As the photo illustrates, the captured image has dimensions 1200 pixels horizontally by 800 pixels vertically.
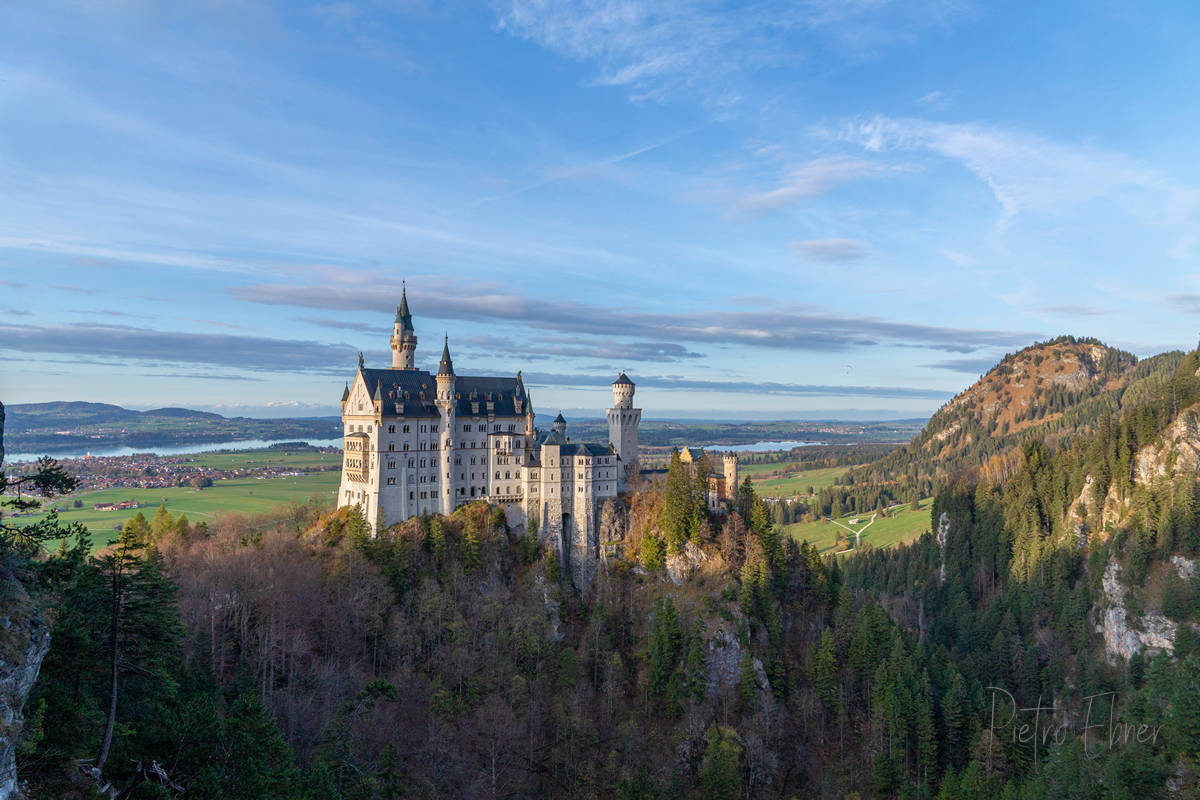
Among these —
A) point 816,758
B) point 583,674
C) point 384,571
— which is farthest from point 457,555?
point 816,758

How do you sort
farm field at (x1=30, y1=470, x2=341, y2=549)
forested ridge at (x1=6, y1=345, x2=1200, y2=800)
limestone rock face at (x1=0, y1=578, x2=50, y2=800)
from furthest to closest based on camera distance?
farm field at (x1=30, y1=470, x2=341, y2=549) < forested ridge at (x1=6, y1=345, x2=1200, y2=800) < limestone rock face at (x1=0, y1=578, x2=50, y2=800)

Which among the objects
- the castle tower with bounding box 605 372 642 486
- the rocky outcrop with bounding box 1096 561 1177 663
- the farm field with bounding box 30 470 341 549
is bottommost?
the rocky outcrop with bounding box 1096 561 1177 663

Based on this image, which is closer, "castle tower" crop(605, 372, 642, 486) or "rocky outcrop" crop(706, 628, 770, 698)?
"rocky outcrop" crop(706, 628, 770, 698)

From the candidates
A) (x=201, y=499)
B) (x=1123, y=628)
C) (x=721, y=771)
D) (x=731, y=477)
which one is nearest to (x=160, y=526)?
(x=201, y=499)

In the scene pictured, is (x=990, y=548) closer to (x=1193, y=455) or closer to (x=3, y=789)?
(x=1193, y=455)

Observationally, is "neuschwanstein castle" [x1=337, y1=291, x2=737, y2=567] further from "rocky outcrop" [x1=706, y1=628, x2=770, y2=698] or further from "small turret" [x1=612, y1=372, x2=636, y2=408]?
"rocky outcrop" [x1=706, y1=628, x2=770, y2=698]

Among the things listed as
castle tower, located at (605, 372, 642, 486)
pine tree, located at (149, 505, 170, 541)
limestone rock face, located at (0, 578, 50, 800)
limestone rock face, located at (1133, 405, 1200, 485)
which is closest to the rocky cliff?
limestone rock face, located at (0, 578, 50, 800)

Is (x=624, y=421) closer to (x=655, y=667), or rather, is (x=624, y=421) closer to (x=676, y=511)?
(x=676, y=511)

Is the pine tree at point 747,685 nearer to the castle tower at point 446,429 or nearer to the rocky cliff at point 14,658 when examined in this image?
the castle tower at point 446,429
